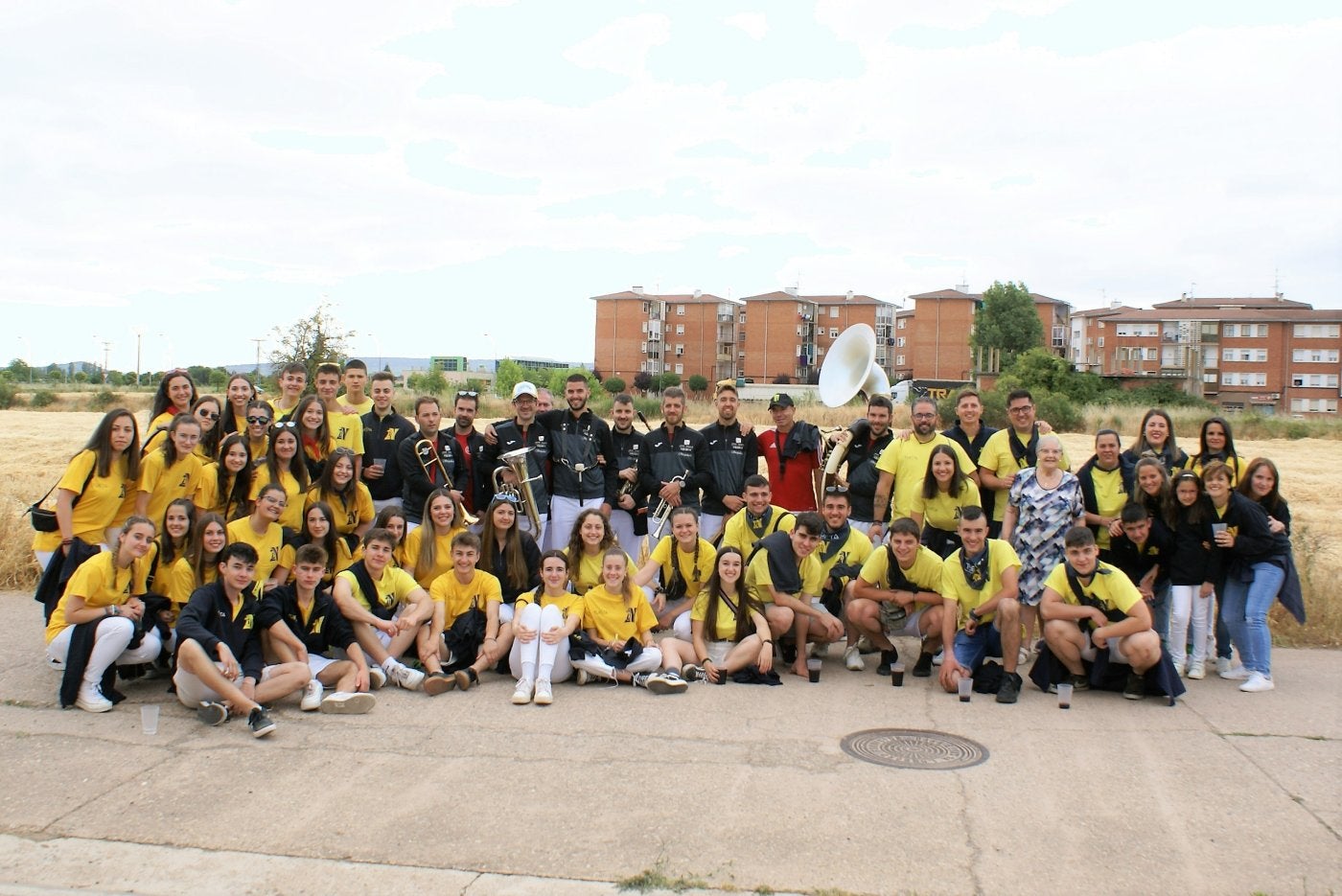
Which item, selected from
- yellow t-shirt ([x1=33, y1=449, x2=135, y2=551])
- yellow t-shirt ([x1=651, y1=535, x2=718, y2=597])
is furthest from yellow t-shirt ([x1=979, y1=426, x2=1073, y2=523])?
yellow t-shirt ([x1=33, y1=449, x2=135, y2=551])

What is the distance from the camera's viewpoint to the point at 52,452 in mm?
28109

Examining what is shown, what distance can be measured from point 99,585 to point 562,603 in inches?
111

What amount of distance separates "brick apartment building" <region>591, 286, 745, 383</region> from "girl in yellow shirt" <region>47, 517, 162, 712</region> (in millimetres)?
100807

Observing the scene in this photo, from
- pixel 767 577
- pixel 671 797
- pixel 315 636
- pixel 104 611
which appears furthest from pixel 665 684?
pixel 104 611

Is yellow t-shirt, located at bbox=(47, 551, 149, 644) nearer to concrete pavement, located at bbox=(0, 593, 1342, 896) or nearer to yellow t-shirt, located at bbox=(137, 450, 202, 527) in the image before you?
Answer: concrete pavement, located at bbox=(0, 593, 1342, 896)

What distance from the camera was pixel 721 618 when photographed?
295 inches

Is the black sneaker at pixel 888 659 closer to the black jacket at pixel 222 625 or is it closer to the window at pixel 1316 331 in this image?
the black jacket at pixel 222 625

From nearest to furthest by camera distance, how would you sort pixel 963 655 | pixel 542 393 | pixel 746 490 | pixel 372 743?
pixel 372 743, pixel 963 655, pixel 746 490, pixel 542 393

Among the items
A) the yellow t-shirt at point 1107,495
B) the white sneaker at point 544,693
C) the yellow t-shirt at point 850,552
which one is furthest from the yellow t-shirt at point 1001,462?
the white sneaker at point 544,693

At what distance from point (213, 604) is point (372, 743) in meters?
1.40

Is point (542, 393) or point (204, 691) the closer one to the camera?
point (204, 691)

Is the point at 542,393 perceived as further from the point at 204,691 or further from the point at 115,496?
the point at 204,691

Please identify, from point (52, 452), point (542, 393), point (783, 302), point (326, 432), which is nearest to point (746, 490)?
point (542, 393)

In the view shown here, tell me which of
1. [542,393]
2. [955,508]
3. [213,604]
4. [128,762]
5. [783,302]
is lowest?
[128,762]
